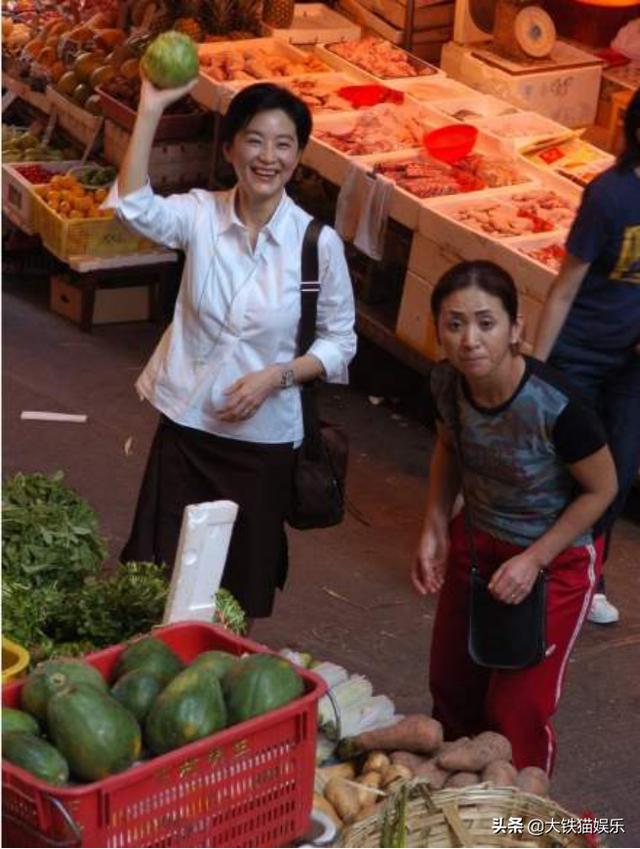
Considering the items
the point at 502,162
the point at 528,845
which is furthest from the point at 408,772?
the point at 502,162

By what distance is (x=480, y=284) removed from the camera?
3.67m

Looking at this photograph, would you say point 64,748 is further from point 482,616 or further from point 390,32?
point 390,32

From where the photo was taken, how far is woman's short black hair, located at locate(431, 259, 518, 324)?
3.68m

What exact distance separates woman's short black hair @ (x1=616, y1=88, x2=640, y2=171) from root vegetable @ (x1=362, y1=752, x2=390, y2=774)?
2.07 metres

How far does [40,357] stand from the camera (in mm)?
8094

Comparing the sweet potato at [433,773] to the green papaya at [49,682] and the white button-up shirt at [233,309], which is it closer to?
the green papaya at [49,682]

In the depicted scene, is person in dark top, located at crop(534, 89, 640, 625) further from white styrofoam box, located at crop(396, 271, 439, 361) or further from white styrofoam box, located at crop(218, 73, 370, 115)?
white styrofoam box, located at crop(218, 73, 370, 115)

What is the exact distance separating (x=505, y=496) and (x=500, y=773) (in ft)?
2.34

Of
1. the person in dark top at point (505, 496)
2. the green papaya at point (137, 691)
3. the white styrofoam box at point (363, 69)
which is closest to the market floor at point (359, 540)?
the person in dark top at point (505, 496)

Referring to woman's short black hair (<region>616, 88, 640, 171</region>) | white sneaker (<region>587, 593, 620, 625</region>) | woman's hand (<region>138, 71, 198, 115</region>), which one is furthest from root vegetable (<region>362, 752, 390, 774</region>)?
white sneaker (<region>587, 593, 620, 625</region>)

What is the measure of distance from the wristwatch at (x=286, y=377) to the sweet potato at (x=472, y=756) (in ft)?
3.72

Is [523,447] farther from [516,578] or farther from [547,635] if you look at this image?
[547,635]

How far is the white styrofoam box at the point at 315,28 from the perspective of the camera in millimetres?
8492

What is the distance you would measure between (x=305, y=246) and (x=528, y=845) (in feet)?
5.64
